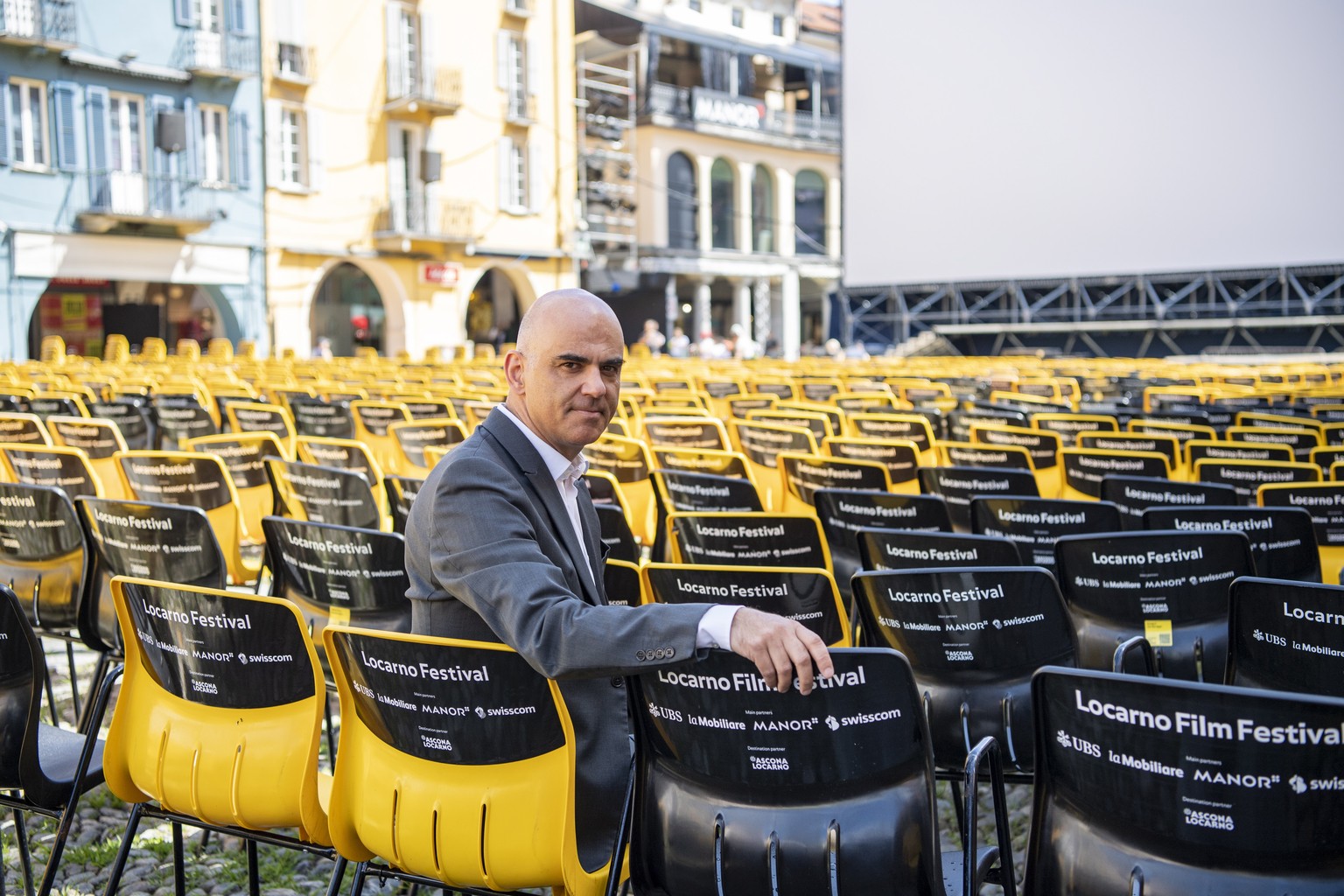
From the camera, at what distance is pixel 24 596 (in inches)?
159

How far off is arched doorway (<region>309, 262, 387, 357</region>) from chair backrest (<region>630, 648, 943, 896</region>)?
29129 mm

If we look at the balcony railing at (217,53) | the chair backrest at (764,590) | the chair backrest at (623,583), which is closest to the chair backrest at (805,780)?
the chair backrest at (764,590)

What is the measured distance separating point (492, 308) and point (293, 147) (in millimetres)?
9667

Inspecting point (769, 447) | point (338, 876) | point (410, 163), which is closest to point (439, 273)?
point (410, 163)

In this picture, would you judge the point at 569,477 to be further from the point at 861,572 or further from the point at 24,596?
the point at 24,596

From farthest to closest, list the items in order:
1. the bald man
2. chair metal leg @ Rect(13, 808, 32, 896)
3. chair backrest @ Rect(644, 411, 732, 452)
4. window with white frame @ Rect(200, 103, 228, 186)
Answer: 1. window with white frame @ Rect(200, 103, 228, 186)
2. chair backrest @ Rect(644, 411, 732, 452)
3. chair metal leg @ Rect(13, 808, 32, 896)
4. the bald man

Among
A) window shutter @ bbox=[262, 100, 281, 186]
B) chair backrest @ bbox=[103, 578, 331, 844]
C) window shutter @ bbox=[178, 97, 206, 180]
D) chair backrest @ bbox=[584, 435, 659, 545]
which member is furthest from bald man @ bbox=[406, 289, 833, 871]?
window shutter @ bbox=[262, 100, 281, 186]

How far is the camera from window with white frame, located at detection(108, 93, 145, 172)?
2277cm

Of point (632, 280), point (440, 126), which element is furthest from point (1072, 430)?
point (632, 280)

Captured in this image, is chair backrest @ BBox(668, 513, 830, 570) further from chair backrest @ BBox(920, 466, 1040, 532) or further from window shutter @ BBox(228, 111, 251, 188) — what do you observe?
window shutter @ BBox(228, 111, 251, 188)

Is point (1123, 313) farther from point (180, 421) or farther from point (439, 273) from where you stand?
point (180, 421)

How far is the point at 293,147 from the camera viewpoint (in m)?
25.8

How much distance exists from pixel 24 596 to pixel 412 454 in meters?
2.81

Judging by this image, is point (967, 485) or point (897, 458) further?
point (897, 458)
